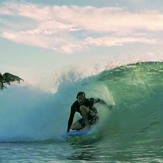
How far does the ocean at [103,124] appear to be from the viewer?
13594 millimetres

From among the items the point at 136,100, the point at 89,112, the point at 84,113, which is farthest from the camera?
the point at 136,100

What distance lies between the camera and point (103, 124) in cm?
1975

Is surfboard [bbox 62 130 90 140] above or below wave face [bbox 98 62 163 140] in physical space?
below

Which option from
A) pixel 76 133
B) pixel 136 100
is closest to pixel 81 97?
pixel 76 133

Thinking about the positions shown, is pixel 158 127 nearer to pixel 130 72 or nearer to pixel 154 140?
pixel 154 140

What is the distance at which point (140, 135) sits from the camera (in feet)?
57.8

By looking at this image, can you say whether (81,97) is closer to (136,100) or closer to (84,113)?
(84,113)

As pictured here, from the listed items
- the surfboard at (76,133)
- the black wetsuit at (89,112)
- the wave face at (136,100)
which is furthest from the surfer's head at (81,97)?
the wave face at (136,100)

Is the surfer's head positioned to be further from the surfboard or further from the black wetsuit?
the surfboard

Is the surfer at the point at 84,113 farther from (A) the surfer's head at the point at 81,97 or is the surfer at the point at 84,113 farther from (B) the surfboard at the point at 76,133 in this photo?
(B) the surfboard at the point at 76,133

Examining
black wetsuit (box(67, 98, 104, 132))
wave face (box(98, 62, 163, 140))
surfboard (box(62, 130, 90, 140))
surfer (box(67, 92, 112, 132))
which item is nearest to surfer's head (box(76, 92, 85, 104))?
surfer (box(67, 92, 112, 132))

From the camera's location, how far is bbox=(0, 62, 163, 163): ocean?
1359 centimetres

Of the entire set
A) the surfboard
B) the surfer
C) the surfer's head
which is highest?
the surfer's head

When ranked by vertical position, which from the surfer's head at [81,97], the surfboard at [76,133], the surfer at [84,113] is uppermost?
the surfer's head at [81,97]
